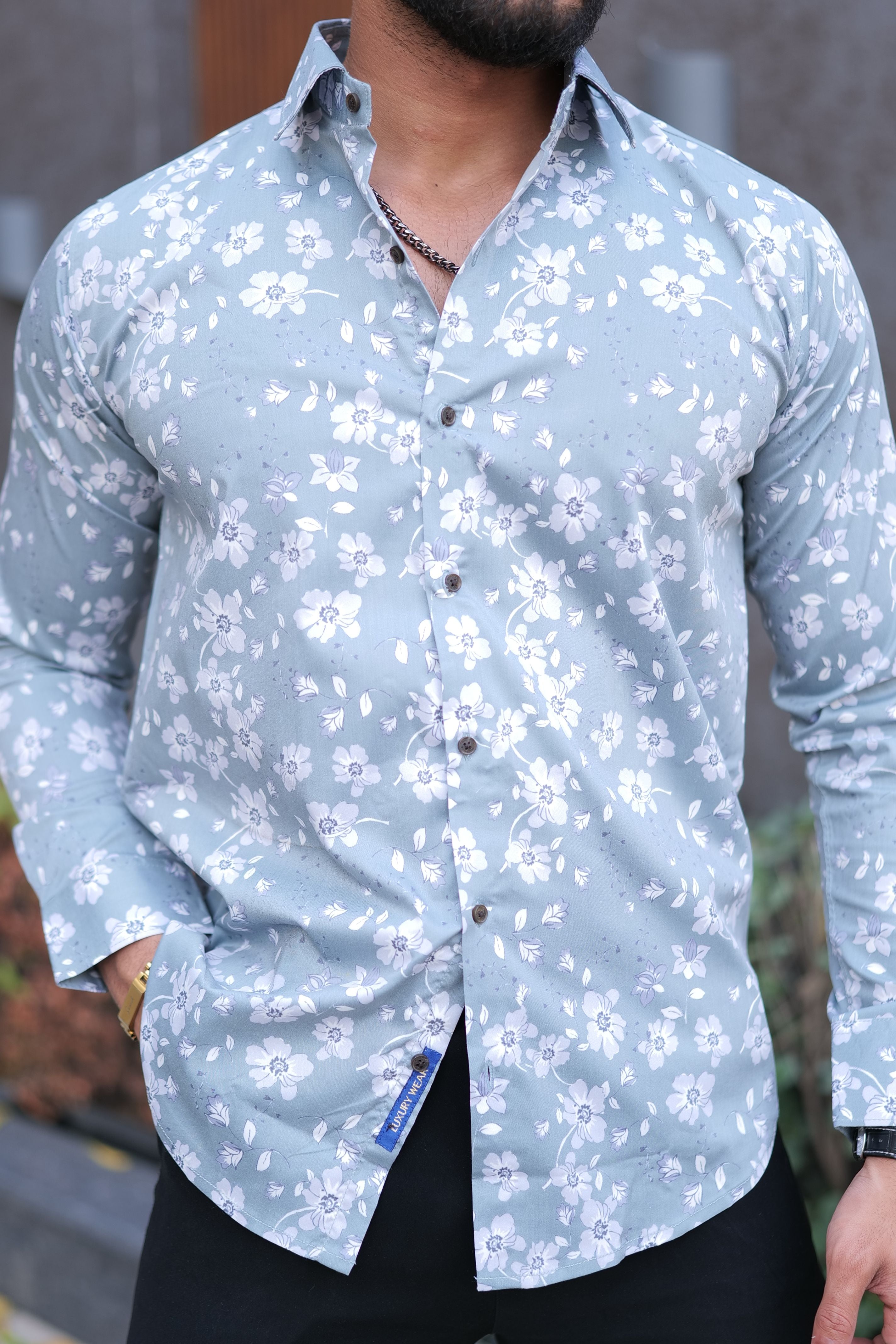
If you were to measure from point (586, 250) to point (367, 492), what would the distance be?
336 mm

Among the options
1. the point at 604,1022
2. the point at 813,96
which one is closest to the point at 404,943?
the point at 604,1022

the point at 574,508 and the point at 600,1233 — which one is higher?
the point at 574,508

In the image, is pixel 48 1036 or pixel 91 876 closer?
pixel 91 876

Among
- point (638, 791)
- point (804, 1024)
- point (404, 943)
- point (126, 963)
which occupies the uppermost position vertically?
point (638, 791)

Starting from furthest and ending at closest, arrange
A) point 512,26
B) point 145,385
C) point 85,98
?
1. point 85,98
2. point 145,385
3. point 512,26

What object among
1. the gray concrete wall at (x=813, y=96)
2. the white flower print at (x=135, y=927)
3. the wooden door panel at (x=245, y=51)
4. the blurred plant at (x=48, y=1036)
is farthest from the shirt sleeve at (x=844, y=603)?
the wooden door panel at (x=245, y=51)

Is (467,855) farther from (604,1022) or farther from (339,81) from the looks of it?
(339,81)

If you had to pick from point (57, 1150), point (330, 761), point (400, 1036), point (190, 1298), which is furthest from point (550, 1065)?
point (57, 1150)

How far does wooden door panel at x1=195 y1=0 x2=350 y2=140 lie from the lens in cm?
391

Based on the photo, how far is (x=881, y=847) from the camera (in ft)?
4.85

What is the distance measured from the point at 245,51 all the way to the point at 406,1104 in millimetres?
3623

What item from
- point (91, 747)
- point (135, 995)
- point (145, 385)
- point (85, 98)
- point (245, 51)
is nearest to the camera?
point (145, 385)

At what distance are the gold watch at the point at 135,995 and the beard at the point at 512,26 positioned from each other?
102 centimetres

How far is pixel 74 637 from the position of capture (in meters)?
1.72
